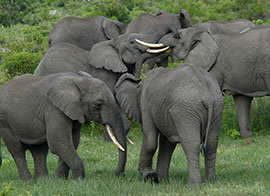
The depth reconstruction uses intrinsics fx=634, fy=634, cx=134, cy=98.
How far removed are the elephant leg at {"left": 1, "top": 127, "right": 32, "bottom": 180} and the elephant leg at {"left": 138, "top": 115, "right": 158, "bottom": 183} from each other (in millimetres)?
1648

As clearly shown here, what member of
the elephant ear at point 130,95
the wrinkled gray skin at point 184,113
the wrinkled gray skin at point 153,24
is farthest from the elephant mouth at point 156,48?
the wrinkled gray skin at point 153,24

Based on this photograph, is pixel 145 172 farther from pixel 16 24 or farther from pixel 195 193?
pixel 16 24

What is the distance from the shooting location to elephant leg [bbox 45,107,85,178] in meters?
7.92

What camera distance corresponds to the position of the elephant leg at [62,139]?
7922 mm

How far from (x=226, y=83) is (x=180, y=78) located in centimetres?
472

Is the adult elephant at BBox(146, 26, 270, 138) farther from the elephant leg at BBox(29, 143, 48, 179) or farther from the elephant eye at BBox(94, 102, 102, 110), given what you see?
the elephant leg at BBox(29, 143, 48, 179)

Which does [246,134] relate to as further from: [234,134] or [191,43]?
[191,43]

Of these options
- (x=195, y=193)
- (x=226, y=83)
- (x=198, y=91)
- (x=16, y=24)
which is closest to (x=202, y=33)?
(x=226, y=83)

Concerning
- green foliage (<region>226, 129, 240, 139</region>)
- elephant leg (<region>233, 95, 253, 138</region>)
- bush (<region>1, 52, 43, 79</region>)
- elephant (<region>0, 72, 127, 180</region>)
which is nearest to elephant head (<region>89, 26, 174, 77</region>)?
elephant leg (<region>233, 95, 253, 138</region>)

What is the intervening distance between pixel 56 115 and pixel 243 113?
5.28 m

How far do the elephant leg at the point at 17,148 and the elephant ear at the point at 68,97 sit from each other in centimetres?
89

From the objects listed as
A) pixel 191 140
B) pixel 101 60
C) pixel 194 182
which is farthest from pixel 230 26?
pixel 194 182

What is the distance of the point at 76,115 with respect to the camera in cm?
796

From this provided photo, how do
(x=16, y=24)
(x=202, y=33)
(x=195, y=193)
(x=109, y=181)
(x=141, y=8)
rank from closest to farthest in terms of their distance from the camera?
(x=195, y=193) < (x=109, y=181) < (x=202, y=33) < (x=16, y=24) < (x=141, y=8)
